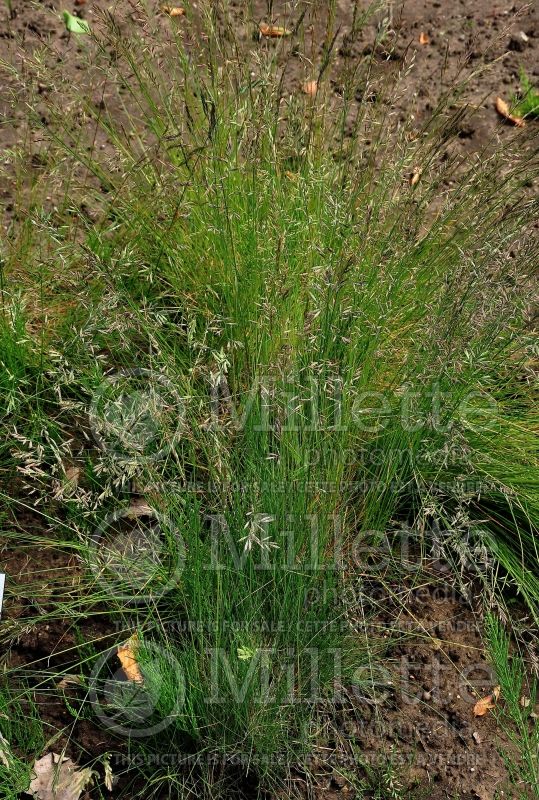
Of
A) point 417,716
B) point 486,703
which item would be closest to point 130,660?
point 417,716

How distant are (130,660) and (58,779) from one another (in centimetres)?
30

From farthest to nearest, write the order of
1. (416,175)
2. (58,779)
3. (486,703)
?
(416,175), (486,703), (58,779)

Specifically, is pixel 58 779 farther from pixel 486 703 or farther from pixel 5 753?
pixel 486 703

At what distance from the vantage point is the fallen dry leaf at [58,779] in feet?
6.84

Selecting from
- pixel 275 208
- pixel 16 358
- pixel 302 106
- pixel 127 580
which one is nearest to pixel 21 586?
pixel 127 580

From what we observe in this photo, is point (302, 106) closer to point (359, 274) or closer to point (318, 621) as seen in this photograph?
point (359, 274)

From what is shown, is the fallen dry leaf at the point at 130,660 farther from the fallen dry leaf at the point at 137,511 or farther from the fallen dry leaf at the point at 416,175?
the fallen dry leaf at the point at 416,175

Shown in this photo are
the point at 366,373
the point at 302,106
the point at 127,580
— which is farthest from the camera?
Answer: the point at 302,106

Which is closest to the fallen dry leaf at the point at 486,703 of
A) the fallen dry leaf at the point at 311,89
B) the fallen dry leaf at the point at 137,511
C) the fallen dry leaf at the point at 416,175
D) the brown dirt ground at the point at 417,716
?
the brown dirt ground at the point at 417,716

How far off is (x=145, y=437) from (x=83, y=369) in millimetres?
343

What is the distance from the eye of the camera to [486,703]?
2.37 meters

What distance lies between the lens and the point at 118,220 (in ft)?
9.90

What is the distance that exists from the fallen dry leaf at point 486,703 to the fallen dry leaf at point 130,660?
0.85 meters

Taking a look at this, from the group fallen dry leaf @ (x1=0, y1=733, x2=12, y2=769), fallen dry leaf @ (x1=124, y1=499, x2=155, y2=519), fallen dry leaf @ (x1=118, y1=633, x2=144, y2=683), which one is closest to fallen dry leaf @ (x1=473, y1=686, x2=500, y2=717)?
fallen dry leaf @ (x1=118, y1=633, x2=144, y2=683)
